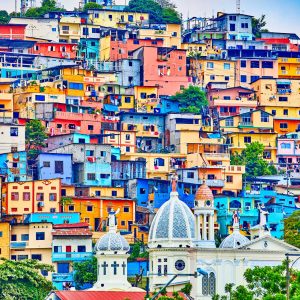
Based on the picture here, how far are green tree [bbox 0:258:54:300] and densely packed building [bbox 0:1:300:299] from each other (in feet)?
23.6

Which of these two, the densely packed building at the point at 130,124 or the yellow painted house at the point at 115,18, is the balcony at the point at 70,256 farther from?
the yellow painted house at the point at 115,18

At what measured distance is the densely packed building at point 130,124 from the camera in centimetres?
10288

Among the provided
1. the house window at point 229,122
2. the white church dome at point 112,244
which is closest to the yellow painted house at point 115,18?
the house window at point 229,122

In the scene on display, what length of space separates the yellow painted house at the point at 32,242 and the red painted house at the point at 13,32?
3444cm

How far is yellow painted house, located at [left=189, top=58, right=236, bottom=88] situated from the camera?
13112 cm

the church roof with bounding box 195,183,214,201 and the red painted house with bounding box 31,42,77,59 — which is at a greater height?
the red painted house with bounding box 31,42,77,59

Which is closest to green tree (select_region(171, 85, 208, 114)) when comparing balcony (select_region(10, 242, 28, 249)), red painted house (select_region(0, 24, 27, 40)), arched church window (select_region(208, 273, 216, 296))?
red painted house (select_region(0, 24, 27, 40))

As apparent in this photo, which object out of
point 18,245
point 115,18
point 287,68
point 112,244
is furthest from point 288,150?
point 112,244

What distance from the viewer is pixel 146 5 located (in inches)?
5738

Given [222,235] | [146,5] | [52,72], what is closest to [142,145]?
[52,72]

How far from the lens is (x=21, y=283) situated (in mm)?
88188

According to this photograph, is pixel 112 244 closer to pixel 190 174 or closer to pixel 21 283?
pixel 21 283

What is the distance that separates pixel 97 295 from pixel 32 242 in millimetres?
14559

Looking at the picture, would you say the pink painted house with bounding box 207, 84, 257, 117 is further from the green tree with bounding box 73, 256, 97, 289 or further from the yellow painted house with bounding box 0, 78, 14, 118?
the green tree with bounding box 73, 256, 97, 289
